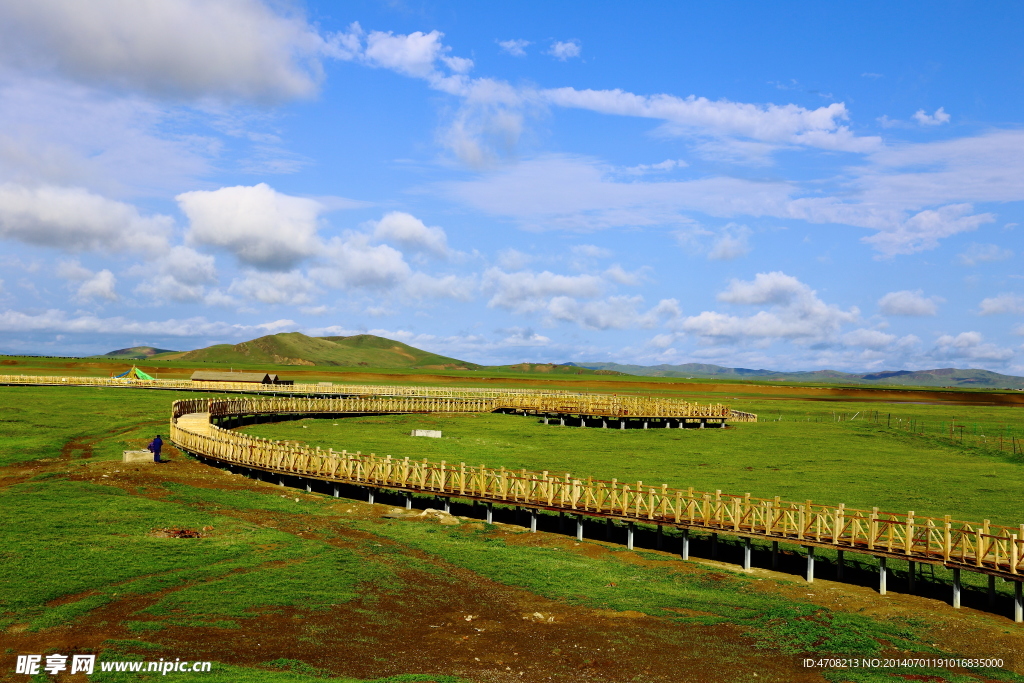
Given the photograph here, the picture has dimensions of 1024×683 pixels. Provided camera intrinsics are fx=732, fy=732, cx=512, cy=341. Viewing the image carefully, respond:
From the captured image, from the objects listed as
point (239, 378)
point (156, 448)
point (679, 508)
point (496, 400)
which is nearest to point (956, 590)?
point (679, 508)

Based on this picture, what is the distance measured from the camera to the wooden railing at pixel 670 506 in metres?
24.5

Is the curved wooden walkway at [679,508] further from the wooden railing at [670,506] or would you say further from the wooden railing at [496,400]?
the wooden railing at [496,400]

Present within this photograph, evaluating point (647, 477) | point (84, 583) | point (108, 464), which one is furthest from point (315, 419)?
point (84, 583)

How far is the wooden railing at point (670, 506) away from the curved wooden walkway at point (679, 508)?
0.15 ft

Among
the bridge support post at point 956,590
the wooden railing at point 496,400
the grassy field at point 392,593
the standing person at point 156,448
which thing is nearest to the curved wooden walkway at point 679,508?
the bridge support post at point 956,590

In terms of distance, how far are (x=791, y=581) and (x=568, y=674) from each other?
12.6m

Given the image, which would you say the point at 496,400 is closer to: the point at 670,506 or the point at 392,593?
the point at 670,506

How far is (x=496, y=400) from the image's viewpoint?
89625mm

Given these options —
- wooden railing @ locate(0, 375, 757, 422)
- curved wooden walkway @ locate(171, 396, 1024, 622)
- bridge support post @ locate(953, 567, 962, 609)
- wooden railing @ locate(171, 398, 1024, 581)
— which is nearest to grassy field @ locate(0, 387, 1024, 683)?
bridge support post @ locate(953, 567, 962, 609)

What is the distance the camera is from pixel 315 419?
3046 inches

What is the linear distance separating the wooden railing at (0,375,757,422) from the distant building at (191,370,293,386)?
12.3ft

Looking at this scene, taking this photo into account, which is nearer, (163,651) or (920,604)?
(163,651)

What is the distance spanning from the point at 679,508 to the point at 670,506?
70 cm

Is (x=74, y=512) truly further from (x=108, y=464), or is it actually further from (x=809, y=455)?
(x=809, y=455)
